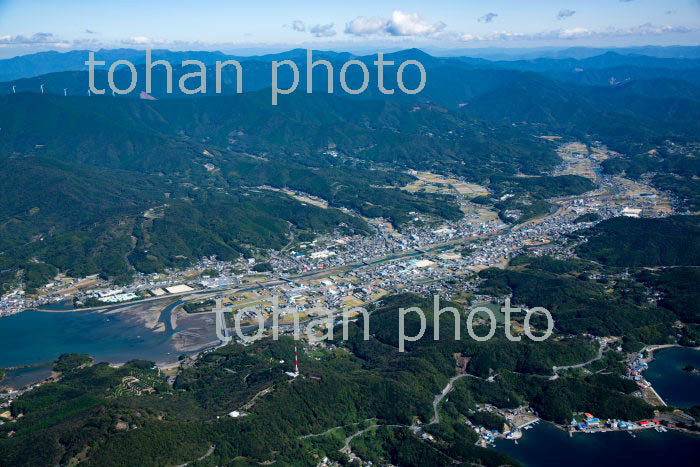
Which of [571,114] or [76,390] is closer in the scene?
[76,390]

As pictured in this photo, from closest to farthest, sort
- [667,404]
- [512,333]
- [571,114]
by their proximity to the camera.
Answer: [667,404], [512,333], [571,114]

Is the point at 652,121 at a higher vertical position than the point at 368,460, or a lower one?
higher

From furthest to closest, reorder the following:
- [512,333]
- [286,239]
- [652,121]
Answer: [652,121] < [286,239] < [512,333]

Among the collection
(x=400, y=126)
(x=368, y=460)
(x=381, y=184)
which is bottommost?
(x=368, y=460)

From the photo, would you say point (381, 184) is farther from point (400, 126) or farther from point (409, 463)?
point (409, 463)

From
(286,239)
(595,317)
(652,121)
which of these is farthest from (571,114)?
(595,317)

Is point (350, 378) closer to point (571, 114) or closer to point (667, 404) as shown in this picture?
point (667, 404)

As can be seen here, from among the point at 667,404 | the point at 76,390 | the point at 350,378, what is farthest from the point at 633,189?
the point at 76,390

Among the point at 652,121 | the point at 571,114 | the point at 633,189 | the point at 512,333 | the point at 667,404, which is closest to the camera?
the point at 667,404

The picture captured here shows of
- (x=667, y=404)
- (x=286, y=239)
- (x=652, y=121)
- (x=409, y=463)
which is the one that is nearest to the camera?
(x=409, y=463)
